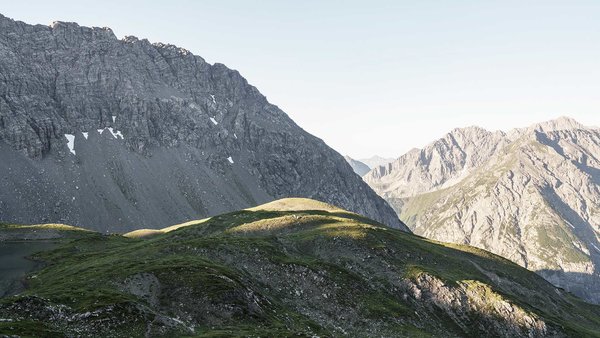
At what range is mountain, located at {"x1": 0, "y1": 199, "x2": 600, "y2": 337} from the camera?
1697 inches

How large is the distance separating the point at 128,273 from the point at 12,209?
16223 centimetres

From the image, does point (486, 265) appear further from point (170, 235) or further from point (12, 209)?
point (12, 209)

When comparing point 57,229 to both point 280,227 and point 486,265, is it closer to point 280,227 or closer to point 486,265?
point 280,227

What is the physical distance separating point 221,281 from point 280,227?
52504mm

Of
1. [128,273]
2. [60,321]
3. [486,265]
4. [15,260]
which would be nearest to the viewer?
[60,321]

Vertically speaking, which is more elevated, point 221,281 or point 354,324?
point 221,281

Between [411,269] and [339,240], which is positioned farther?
[339,240]

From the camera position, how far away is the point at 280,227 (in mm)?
107000

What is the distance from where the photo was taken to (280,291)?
64000 mm

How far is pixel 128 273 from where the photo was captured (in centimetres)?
5672

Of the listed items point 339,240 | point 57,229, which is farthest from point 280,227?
point 57,229

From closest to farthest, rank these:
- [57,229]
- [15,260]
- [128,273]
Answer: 1. [128,273]
2. [15,260]
3. [57,229]

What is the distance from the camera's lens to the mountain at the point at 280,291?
141 ft

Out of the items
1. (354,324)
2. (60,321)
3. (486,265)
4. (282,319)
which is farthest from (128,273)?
(486,265)
